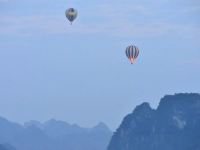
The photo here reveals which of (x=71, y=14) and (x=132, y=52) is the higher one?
(x=71, y=14)

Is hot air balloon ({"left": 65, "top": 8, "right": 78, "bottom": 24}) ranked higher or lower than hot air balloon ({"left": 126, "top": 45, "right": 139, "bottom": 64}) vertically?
higher

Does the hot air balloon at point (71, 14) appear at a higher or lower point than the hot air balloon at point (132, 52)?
higher
